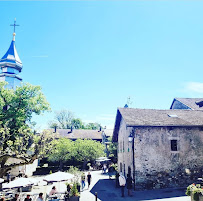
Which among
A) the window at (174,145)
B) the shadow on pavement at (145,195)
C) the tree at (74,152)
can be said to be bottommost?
the shadow on pavement at (145,195)

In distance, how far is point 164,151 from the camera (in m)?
15.6

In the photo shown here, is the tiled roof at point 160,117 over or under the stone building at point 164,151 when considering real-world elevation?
over

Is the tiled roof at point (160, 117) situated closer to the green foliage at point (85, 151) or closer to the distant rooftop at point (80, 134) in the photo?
the green foliage at point (85, 151)

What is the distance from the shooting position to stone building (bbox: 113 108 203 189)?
49.6 feet

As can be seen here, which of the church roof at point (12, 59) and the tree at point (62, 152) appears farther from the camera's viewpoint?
the church roof at point (12, 59)

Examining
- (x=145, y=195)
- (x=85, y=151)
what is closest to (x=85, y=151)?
(x=85, y=151)

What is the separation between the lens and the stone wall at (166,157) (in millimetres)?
15125

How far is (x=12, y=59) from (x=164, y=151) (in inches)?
1123

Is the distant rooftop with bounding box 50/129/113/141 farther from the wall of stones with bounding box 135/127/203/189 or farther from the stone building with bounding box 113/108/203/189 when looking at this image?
the wall of stones with bounding box 135/127/203/189

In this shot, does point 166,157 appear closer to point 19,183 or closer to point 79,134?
point 19,183

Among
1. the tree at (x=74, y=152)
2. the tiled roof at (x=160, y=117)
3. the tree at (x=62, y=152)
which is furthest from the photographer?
the tree at (x=74, y=152)

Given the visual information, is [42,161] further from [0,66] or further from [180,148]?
[180,148]

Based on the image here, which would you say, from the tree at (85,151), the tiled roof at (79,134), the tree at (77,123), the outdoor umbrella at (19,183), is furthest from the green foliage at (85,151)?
the tree at (77,123)

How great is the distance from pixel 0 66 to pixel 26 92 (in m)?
18.1
